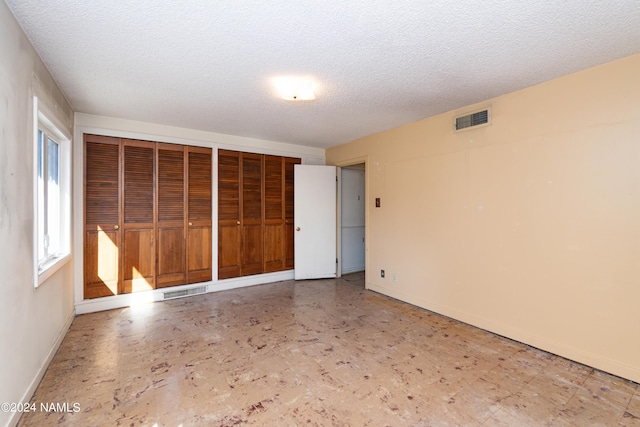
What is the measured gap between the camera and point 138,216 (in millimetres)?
3822

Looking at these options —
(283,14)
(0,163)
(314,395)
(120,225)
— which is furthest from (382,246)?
(0,163)

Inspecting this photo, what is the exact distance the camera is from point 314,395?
77.4 inches

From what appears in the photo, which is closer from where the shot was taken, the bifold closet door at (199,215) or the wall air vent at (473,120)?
the wall air vent at (473,120)

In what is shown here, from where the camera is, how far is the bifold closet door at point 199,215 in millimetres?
4211

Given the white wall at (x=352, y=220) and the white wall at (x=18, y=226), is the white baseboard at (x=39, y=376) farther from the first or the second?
the white wall at (x=352, y=220)

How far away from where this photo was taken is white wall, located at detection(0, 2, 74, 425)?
62.4 inches

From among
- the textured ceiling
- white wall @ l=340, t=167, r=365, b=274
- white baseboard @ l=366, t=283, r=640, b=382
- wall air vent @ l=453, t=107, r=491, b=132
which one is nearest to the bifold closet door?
the textured ceiling

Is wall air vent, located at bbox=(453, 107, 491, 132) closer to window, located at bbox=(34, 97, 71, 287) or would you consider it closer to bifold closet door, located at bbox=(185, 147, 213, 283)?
bifold closet door, located at bbox=(185, 147, 213, 283)

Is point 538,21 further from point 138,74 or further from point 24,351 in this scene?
point 24,351

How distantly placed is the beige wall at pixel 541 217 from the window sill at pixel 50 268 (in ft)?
12.1

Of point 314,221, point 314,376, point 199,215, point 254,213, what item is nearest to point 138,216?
point 199,215

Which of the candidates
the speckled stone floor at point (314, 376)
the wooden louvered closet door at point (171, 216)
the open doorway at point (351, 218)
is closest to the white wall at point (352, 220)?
the open doorway at point (351, 218)

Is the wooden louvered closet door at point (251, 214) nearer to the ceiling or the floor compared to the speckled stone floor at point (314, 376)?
nearer to the ceiling

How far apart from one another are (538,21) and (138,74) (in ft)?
9.75
